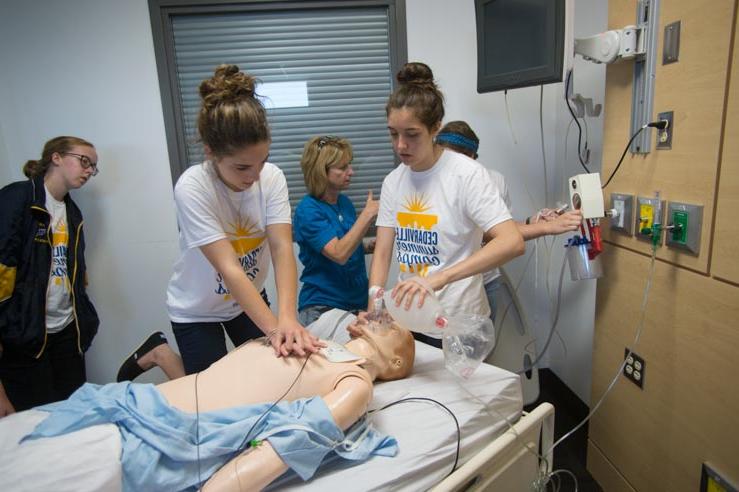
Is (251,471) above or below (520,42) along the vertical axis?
below

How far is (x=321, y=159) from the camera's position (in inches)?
Result: 75.8

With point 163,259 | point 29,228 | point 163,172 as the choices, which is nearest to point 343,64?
point 163,172

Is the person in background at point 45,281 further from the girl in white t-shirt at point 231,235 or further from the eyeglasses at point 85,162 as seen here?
the girl in white t-shirt at point 231,235

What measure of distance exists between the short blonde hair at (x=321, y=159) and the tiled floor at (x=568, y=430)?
A: 1.69m

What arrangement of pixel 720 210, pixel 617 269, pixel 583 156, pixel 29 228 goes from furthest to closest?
pixel 583 156, pixel 29 228, pixel 617 269, pixel 720 210

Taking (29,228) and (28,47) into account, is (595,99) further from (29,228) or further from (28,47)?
(28,47)

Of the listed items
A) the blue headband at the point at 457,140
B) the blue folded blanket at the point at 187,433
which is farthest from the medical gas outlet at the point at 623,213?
the blue folded blanket at the point at 187,433

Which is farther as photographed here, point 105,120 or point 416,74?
point 105,120

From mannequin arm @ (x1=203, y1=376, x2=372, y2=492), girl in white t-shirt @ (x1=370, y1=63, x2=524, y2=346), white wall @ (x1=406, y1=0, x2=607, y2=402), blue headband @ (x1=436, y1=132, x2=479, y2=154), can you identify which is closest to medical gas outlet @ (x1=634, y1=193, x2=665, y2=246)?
girl in white t-shirt @ (x1=370, y1=63, x2=524, y2=346)

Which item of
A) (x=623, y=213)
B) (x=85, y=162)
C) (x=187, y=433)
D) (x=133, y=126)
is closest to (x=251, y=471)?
(x=187, y=433)

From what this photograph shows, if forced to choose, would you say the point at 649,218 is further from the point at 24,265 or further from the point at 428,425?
the point at 24,265

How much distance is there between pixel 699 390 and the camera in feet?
4.01

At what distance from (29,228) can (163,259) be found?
26.5 inches

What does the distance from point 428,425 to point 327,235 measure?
0.96m
